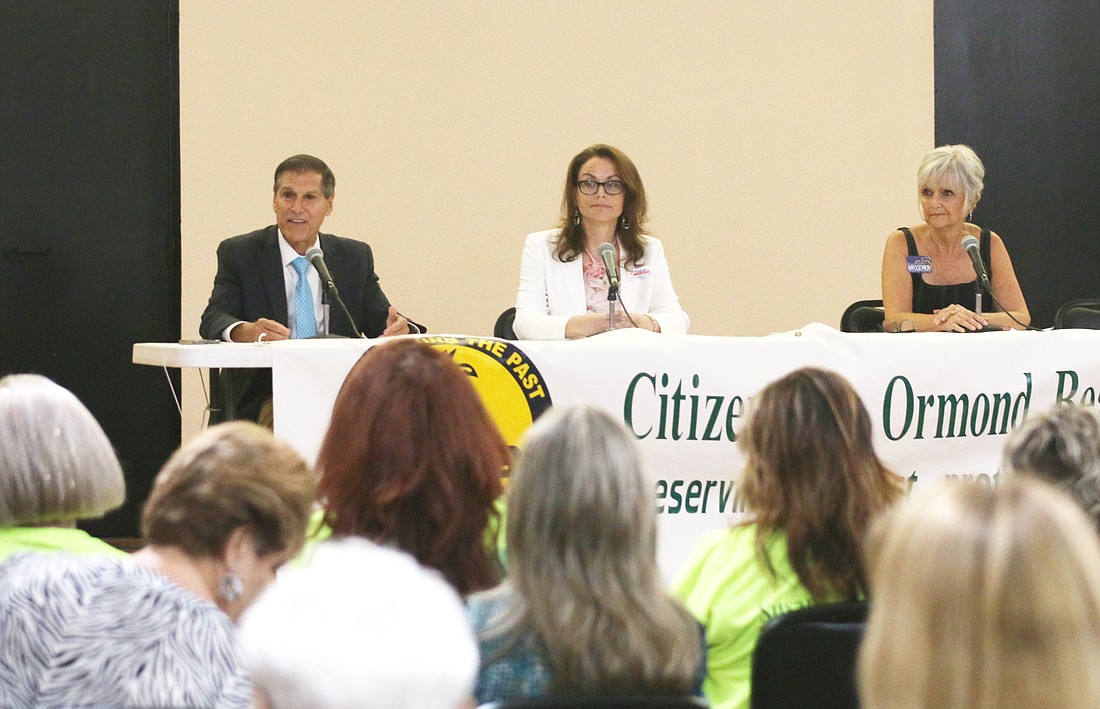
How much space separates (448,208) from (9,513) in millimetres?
3945

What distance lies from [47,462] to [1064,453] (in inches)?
53.7

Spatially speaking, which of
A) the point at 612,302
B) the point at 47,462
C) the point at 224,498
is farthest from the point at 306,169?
the point at 224,498

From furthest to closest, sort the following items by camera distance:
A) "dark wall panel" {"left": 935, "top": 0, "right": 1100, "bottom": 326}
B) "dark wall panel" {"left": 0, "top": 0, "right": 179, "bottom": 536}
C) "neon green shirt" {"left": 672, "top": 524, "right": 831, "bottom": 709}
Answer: "dark wall panel" {"left": 935, "top": 0, "right": 1100, "bottom": 326}
"dark wall panel" {"left": 0, "top": 0, "right": 179, "bottom": 536}
"neon green shirt" {"left": 672, "top": 524, "right": 831, "bottom": 709}

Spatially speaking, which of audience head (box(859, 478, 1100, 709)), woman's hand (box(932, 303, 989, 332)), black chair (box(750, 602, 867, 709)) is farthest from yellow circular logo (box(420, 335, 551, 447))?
audience head (box(859, 478, 1100, 709))

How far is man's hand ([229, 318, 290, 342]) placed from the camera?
3.75 meters

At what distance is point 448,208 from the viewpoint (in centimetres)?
555

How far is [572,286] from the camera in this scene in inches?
170

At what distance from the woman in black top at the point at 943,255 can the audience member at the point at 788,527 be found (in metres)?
2.61

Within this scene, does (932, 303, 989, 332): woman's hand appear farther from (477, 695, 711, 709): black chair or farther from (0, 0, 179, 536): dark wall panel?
(0, 0, 179, 536): dark wall panel

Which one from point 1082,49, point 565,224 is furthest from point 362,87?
point 1082,49

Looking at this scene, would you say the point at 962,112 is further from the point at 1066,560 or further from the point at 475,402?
the point at 1066,560

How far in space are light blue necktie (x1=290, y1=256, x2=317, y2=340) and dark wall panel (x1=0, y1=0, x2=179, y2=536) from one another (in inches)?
48.4

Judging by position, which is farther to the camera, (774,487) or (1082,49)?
(1082,49)

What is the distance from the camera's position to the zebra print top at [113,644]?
137 cm
